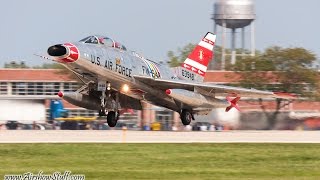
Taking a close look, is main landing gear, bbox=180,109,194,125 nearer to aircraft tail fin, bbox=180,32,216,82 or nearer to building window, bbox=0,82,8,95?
aircraft tail fin, bbox=180,32,216,82

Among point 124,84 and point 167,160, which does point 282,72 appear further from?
point 167,160

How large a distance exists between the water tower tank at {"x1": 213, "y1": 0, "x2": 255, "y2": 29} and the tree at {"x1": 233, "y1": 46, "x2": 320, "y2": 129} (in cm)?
3204

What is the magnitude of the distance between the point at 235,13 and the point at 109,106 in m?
79.9

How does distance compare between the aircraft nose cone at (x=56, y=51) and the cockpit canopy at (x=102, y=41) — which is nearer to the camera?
the aircraft nose cone at (x=56, y=51)

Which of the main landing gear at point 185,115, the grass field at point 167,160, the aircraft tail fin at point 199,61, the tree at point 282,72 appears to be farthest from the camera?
the tree at point 282,72

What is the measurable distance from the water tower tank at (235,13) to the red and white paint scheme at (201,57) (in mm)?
69002

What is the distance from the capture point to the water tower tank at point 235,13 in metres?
118

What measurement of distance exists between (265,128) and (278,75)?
2205 cm

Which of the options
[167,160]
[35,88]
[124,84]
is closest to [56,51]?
[124,84]

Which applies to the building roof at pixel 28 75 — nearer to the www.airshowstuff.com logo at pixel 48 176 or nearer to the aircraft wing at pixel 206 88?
the aircraft wing at pixel 206 88

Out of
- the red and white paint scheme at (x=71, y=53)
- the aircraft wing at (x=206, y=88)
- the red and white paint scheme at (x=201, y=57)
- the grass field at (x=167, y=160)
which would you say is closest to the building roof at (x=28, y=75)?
the red and white paint scheme at (x=201, y=57)

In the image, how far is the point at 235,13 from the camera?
11775cm

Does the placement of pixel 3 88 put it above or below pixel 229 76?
below

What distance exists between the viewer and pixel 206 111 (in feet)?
148
